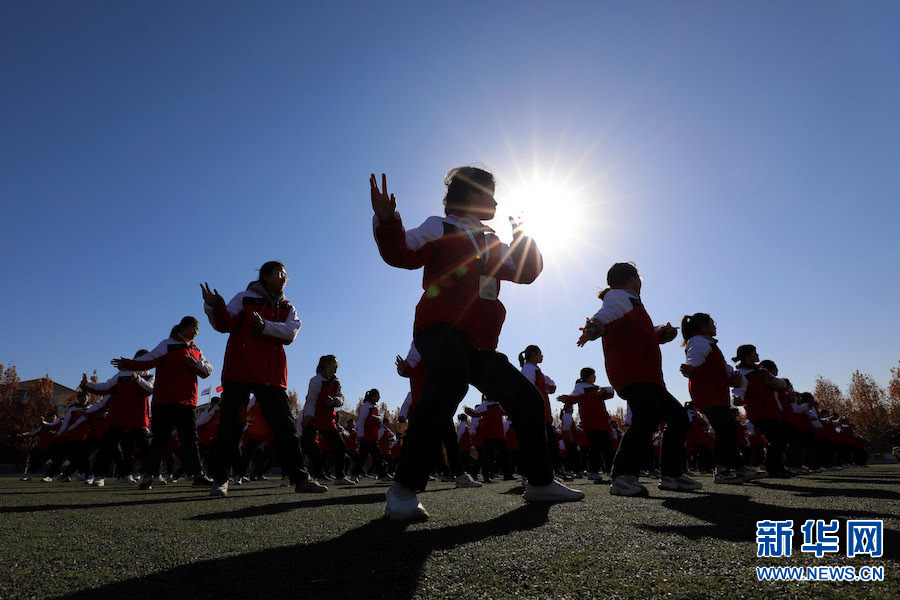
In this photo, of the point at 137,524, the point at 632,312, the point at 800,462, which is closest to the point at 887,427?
the point at 800,462

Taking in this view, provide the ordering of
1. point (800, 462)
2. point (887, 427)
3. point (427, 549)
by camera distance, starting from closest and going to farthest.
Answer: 1. point (427, 549)
2. point (800, 462)
3. point (887, 427)

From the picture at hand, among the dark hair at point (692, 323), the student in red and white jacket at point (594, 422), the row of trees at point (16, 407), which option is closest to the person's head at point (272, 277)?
the dark hair at point (692, 323)

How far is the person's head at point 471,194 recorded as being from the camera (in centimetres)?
358

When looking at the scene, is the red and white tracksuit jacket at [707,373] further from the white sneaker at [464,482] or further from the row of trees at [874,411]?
the row of trees at [874,411]

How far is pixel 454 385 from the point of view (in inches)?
114

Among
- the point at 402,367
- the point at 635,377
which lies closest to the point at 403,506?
the point at 635,377

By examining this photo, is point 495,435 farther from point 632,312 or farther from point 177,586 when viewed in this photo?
point 177,586

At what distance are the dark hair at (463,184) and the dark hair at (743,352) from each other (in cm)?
688

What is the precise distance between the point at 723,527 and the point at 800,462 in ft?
39.8

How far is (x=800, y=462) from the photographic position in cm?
1197

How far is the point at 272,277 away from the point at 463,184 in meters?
2.82

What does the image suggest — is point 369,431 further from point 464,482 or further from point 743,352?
point 743,352

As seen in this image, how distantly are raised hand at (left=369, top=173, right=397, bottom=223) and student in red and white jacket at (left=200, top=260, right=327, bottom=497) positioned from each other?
272 cm

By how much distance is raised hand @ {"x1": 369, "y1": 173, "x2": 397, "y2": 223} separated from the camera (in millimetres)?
2830
